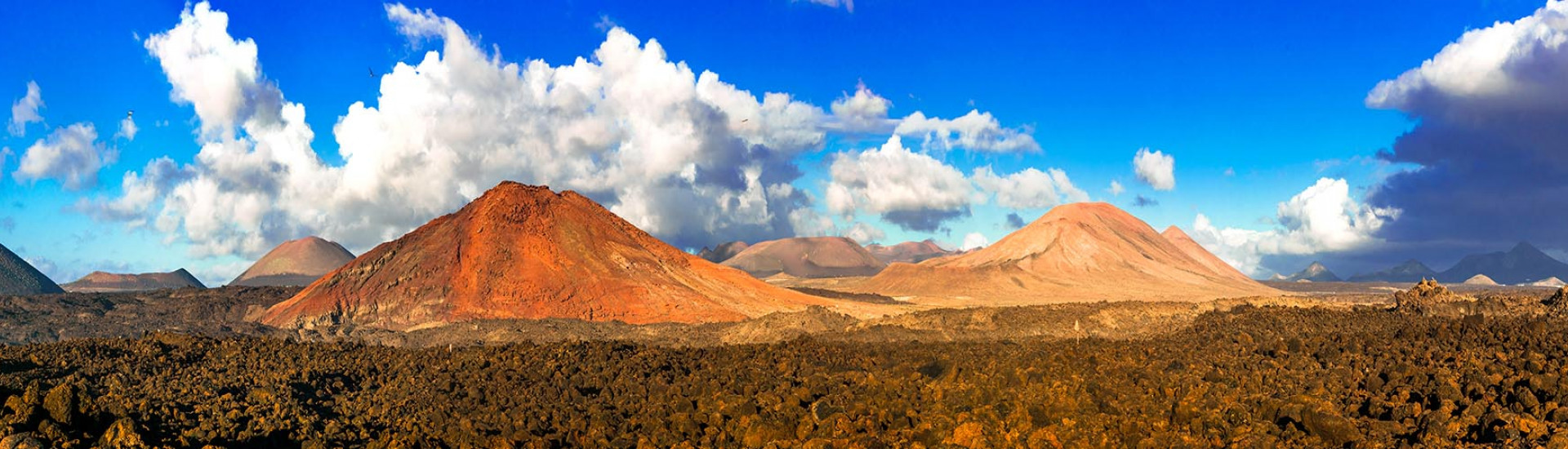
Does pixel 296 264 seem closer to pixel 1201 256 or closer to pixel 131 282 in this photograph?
pixel 131 282

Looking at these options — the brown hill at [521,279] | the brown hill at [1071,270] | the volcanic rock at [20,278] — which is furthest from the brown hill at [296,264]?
the brown hill at [521,279]

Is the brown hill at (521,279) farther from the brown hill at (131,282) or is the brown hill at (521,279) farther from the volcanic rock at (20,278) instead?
the brown hill at (131,282)

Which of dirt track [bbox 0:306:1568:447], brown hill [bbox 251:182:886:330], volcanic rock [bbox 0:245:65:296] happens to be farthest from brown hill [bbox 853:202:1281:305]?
volcanic rock [bbox 0:245:65:296]

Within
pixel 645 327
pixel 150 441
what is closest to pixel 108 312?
pixel 645 327

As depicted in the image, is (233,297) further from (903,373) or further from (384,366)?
(903,373)

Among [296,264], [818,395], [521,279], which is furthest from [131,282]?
[818,395]

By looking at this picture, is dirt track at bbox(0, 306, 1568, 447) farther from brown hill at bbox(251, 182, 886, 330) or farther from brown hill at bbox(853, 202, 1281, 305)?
brown hill at bbox(853, 202, 1281, 305)
